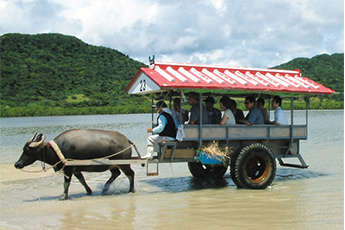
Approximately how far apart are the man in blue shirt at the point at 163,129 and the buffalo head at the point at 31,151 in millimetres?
2055

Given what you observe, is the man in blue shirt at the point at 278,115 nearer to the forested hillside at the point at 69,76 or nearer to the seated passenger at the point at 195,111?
the seated passenger at the point at 195,111

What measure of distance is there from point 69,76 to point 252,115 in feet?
234

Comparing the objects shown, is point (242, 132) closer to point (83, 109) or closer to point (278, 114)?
point (278, 114)

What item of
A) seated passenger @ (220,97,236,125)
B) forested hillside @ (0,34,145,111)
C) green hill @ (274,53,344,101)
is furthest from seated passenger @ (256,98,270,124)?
green hill @ (274,53,344,101)

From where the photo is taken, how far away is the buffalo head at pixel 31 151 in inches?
280

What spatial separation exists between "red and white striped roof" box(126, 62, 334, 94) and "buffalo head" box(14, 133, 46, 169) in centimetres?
224

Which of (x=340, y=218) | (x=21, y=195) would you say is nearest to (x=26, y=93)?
(x=21, y=195)

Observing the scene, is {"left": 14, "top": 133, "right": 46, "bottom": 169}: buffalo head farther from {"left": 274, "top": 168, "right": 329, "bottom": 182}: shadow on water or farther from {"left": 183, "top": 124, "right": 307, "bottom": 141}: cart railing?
{"left": 274, "top": 168, "right": 329, "bottom": 182}: shadow on water

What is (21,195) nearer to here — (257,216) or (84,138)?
(84,138)

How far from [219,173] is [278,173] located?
2.06 m

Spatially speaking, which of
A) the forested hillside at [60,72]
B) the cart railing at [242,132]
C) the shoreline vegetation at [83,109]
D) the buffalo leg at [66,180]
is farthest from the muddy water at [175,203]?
the forested hillside at [60,72]

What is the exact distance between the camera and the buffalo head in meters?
7.12

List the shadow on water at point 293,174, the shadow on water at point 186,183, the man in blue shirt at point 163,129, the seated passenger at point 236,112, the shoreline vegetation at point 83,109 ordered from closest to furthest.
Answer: the man in blue shirt at point 163,129
the shadow on water at point 186,183
the seated passenger at point 236,112
the shadow on water at point 293,174
the shoreline vegetation at point 83,109

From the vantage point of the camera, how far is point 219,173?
9258mm
